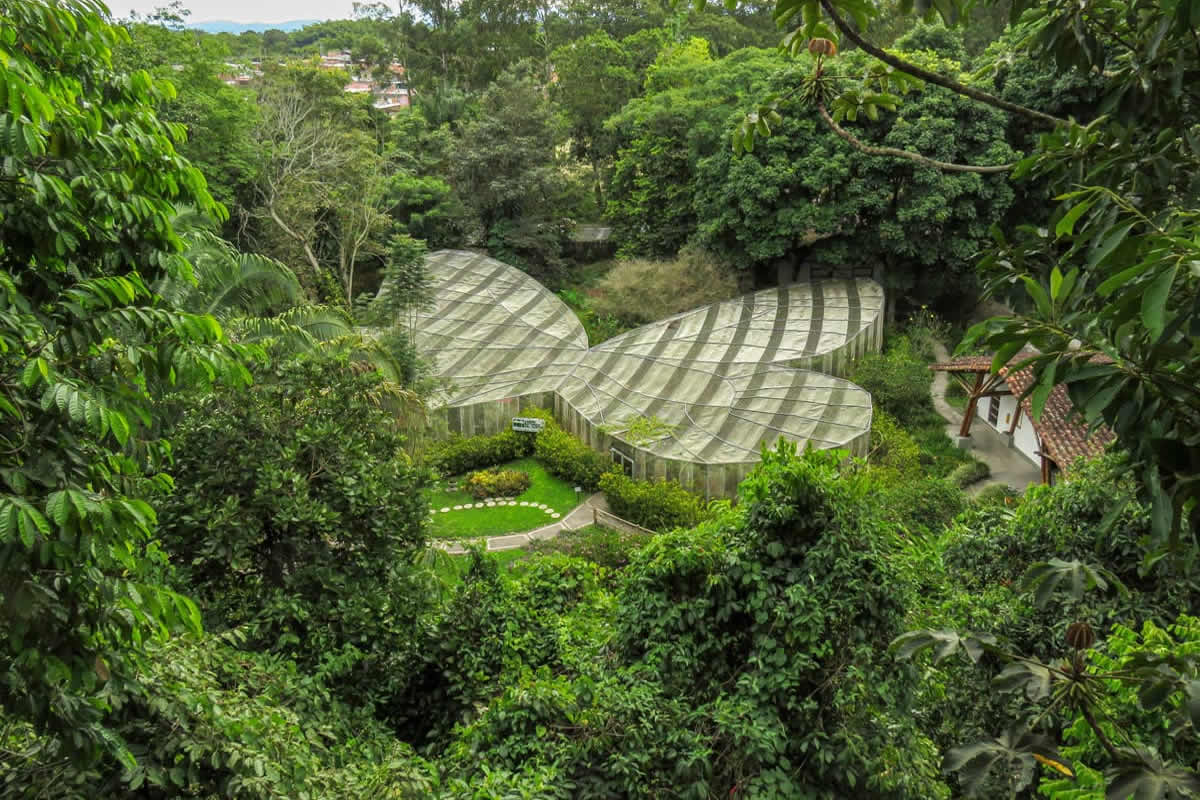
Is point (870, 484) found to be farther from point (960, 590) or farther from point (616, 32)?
point (616, 32)

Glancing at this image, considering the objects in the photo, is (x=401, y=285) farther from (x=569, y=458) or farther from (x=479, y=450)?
(x=569, y=458)

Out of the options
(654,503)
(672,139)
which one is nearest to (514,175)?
(672,139)

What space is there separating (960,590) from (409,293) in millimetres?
17735

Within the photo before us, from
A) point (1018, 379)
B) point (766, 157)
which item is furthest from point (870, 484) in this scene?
point (766, 157)

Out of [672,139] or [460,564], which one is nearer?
[460,564]

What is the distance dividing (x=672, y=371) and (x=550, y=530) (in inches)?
233

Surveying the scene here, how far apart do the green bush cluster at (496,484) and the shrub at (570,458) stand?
2.98 ft

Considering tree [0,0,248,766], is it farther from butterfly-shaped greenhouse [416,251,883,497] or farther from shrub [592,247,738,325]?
shrub [592,247,738,325]

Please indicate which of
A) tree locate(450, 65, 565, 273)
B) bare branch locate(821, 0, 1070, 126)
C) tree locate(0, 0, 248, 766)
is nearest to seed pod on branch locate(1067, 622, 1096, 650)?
bare branch locate(821, 0, 1070, 126)

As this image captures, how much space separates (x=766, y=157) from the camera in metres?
25.7

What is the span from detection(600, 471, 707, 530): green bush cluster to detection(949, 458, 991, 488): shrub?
6400 millimetres

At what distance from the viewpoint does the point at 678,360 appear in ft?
74.0

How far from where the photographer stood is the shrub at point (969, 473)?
19141 millimetres

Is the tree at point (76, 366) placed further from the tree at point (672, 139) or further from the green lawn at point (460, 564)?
the tree at point (672, 139)
